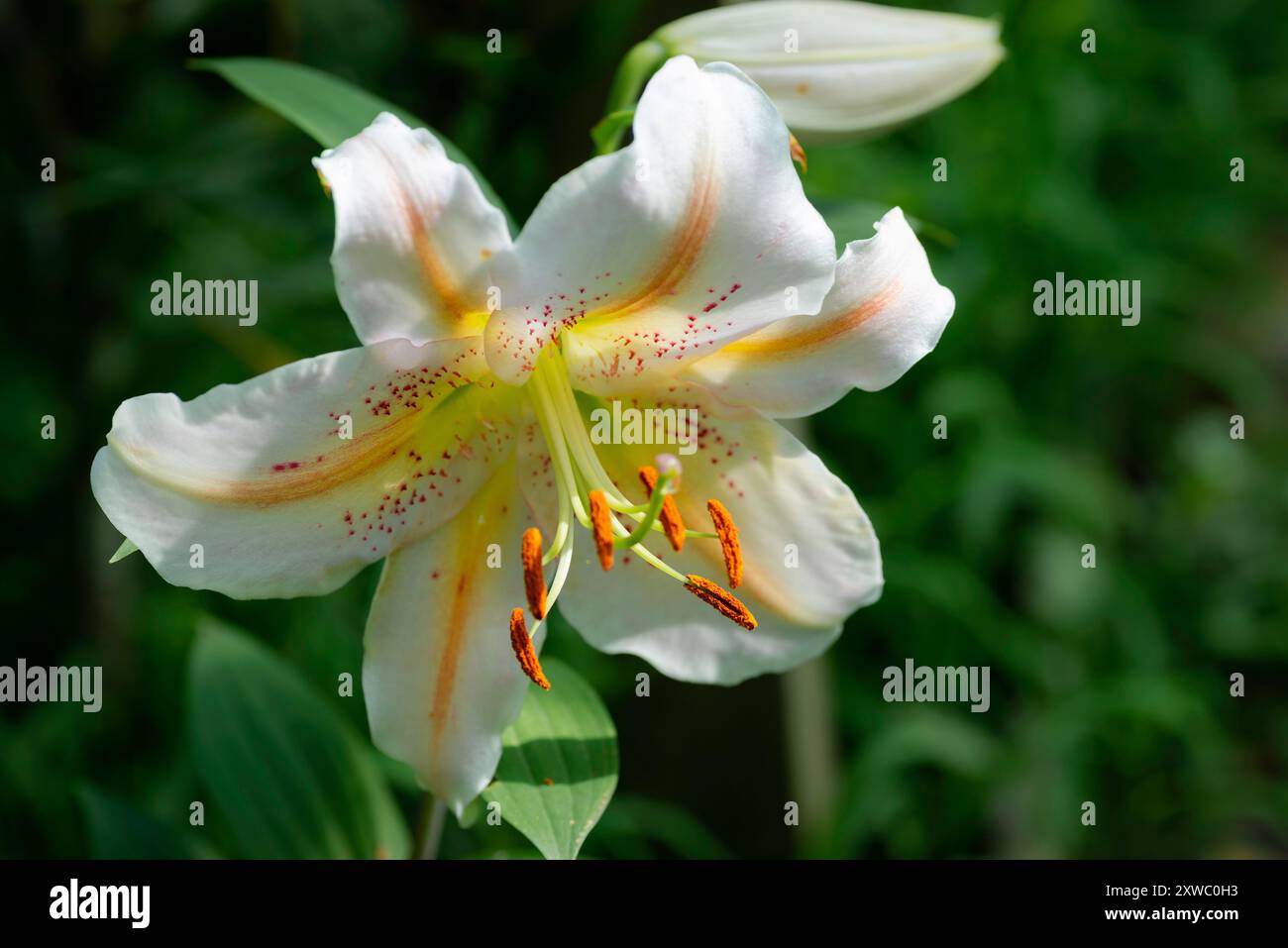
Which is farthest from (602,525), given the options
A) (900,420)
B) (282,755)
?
(900,420)

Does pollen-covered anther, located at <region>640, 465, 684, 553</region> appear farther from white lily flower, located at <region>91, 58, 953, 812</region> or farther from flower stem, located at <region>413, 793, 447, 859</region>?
flower stem, located at <region>413, 793, 447, 859</region>

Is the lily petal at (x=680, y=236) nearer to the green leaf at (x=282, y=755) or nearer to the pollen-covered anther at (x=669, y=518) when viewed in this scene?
the pollen-covered anther at (x=669, y=518)

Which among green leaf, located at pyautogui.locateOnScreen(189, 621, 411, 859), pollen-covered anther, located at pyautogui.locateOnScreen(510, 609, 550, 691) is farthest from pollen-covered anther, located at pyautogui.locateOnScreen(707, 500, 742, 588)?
green leaf, located at pyautogui.locateOnScreen(189, 621, 411, 859)

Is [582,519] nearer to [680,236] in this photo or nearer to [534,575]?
[534,575]

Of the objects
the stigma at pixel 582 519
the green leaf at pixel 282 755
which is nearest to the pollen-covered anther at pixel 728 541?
the stigma at pixel 582 519

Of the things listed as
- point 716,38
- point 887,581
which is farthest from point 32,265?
point 887,581
